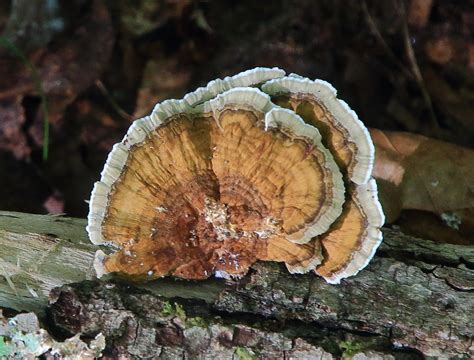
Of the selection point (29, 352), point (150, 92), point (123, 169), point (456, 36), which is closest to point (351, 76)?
point (456, 36)

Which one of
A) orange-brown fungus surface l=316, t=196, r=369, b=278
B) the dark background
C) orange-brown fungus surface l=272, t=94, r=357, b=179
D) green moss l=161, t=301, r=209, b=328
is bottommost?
green moss l=161, t=301, r=209, b=328

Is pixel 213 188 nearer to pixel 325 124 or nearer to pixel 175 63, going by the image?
pixel 325 124

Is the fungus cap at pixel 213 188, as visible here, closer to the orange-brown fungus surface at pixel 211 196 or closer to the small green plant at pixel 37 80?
the orange-brown fungus surface at pixel 211 196

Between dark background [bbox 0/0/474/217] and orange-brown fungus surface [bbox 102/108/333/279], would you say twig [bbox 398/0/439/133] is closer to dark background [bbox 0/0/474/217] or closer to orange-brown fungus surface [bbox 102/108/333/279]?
dark background [bbox 0/0/474/217]

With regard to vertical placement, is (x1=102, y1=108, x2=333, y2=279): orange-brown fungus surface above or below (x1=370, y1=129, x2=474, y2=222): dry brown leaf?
below

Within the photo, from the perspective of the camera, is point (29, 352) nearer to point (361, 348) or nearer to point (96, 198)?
point (96, 198)

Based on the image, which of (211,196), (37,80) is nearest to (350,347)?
(211,196)

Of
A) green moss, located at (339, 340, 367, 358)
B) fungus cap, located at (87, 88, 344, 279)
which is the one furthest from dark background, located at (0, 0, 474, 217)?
green moss, located at (339, 340, 367, 358)

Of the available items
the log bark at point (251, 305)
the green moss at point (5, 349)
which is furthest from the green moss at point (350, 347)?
the green moss at point (5, 349)
